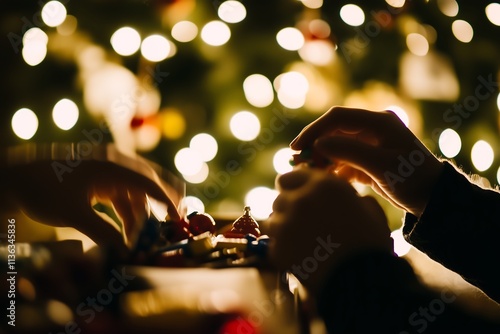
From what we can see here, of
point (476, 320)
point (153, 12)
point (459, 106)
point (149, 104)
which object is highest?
point (153, 12)

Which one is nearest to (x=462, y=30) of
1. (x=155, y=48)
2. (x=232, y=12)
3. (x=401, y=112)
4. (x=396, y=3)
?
(x=396, y=3)

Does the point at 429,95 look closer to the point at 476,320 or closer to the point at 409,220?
the point at 409,220

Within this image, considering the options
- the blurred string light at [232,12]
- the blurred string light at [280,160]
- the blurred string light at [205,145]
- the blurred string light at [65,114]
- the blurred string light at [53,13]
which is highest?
the blurred string light at [53,13]

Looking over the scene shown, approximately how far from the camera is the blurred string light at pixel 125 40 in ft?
4.02

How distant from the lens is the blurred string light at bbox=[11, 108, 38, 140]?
1142 mm

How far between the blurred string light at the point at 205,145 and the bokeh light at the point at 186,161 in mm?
14

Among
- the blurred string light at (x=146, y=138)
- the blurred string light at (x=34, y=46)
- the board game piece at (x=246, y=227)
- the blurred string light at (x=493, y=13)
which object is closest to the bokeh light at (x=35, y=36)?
the blurred string light at (x=34, y=46)

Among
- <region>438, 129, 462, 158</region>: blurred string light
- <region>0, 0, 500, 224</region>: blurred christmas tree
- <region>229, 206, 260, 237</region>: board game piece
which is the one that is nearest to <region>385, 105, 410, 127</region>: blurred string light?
<region>0, 0, 500, 224</region>: blurred christmas tree

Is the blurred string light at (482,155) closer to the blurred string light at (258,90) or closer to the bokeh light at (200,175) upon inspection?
the blurred string light at (258,90)

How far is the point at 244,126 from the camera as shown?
50.3 inches

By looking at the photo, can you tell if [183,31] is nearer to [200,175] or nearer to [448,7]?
[200,175]

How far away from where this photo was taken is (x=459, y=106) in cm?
138

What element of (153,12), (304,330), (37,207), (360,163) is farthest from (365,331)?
(153,12)

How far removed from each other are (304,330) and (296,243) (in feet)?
0.23
